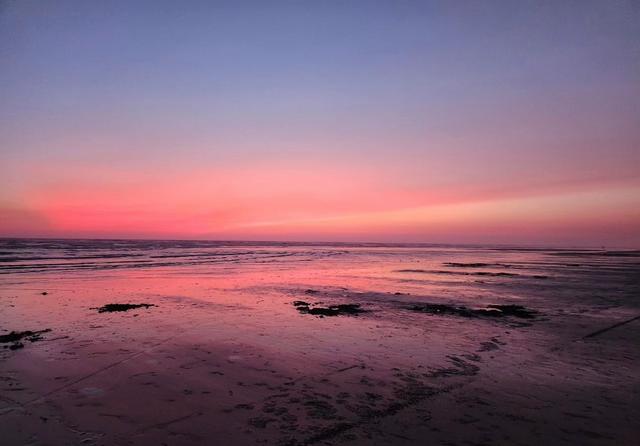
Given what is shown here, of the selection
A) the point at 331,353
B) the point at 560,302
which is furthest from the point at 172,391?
the point at 560,302

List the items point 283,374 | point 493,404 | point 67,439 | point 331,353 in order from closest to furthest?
point 67,439, point 493,404, point 283,374, point 331,353

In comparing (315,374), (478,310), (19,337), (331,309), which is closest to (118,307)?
(19,337)

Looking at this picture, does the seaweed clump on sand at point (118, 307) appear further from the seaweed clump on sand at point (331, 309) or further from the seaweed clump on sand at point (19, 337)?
the seaweed clump on sand at point (331, 309)

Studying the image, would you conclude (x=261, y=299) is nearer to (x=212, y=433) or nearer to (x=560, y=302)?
(x=212, y=433)

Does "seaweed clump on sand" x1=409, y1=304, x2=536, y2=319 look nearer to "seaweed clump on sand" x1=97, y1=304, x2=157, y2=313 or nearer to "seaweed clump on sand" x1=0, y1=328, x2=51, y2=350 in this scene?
"seaweed clump on sand" x1=97, y1=304, x2=157, y2=313

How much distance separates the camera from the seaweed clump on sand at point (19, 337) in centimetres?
Answer: 834

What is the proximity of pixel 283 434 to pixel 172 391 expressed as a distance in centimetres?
233

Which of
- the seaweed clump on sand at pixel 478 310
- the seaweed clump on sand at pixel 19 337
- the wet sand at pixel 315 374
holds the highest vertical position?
the seaweed clump on sand at pixel 19 337

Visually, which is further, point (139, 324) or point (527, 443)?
point (139, 324)

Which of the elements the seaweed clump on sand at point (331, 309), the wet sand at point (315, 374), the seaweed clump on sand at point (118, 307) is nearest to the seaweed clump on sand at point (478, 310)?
the wet sand at point (315, 374)

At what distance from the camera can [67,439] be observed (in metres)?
4.55

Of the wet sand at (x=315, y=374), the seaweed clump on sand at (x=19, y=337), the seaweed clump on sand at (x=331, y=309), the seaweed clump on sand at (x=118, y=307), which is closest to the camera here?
the wet sand at (x=315, y=374)

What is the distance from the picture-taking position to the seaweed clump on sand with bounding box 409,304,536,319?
42.1 feet

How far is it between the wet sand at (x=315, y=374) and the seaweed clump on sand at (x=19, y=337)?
76mm
